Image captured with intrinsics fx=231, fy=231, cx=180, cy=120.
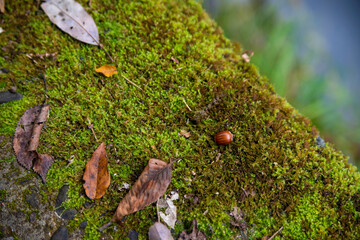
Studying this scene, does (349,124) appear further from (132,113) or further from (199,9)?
(132,113)

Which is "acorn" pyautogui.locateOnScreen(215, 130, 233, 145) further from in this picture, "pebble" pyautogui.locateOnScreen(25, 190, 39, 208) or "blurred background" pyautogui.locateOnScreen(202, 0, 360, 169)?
"blurred background" pyautogui.locateOnScreen(202, 0, 360, 169)

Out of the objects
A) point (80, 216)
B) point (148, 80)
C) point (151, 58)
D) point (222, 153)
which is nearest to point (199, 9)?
point (151, 58)

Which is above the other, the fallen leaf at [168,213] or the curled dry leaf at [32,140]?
the fallen leaf at [168,213]

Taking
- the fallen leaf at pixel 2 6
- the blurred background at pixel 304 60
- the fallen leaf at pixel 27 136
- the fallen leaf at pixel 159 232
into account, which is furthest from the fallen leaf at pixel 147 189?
the blurred background at pixel 304 60

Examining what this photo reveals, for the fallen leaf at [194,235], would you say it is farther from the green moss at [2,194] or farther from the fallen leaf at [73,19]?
the fallen leaf at [73,19]

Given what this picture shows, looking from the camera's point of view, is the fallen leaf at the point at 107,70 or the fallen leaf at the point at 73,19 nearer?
the fallen leaf at the point at 107,70

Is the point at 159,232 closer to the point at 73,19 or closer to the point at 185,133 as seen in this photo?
the point at 185,133
